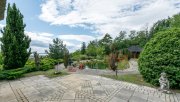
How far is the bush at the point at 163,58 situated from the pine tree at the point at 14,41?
898cm

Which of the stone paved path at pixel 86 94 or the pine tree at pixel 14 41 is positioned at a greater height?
the pine tree at pixel 14 41

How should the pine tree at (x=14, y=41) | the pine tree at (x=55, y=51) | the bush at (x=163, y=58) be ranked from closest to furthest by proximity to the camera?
the bush at (x=163, y=58) < the pine tree at (x=14, y=41) < the pine tree at (x=55, y=51)

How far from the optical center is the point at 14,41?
42.7ft

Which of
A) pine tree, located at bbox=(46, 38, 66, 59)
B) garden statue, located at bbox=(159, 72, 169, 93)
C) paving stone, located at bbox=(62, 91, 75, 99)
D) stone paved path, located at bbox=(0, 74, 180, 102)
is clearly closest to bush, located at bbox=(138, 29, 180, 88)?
garden statue, located at bbox=(159, 72, 169, 93)

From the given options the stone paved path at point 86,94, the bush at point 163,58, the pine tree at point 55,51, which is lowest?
the stone paved path at point 86,94

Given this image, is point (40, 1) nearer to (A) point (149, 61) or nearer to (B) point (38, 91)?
(B) point (38, 91)

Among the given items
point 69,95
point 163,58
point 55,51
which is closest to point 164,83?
point 163,58

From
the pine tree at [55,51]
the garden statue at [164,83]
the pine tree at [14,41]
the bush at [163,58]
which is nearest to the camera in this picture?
the garden statue at [164,83]

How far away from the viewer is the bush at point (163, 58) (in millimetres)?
8438

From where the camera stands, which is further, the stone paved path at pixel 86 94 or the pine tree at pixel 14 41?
the pine tree at pixel 14 41

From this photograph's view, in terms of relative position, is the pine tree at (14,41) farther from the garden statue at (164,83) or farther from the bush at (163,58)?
the garden statue at (164,83)

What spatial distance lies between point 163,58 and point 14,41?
10.1m

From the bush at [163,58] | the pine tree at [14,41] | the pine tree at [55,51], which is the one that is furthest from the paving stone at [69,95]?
the pine tree at [55,51]

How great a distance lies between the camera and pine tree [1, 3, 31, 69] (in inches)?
516
